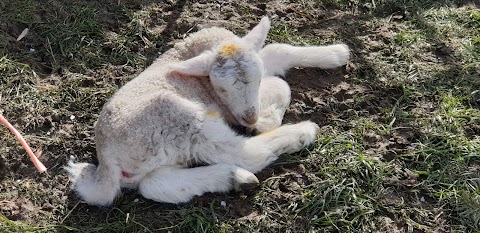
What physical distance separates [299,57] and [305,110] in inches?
21.2

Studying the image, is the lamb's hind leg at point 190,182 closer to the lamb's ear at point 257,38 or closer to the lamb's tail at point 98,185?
the lamb's tail at point 98,185

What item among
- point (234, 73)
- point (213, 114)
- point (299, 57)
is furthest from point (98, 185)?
point (299, 57)

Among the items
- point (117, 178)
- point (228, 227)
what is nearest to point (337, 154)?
point (228, 227)

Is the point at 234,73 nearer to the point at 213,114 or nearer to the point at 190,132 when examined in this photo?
the point at 213,114

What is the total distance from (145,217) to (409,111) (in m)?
2.26

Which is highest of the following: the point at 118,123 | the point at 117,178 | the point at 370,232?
the point at 118,123

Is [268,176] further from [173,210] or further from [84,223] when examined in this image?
[84,223]

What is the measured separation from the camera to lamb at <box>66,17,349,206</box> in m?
3.64

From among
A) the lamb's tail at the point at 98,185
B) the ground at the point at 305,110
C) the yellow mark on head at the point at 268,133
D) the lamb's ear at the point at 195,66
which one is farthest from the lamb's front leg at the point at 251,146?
the lamb's tail at the point at 98,185

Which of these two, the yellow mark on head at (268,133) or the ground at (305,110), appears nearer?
the ground at (305,110)

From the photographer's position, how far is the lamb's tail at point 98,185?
3645 millimetres

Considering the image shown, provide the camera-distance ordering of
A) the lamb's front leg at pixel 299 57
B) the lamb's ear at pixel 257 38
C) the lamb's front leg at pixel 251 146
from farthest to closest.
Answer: the lamb's front leg at pixel 299 57 → the lamb's ear at pixel 257 38 → the lamb's front leg at pixel 251 146

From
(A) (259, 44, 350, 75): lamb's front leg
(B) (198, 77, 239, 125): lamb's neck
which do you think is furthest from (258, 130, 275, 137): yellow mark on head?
(A) (259, 44, 350, 75): lamb's front leg

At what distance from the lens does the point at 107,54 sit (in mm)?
4953
